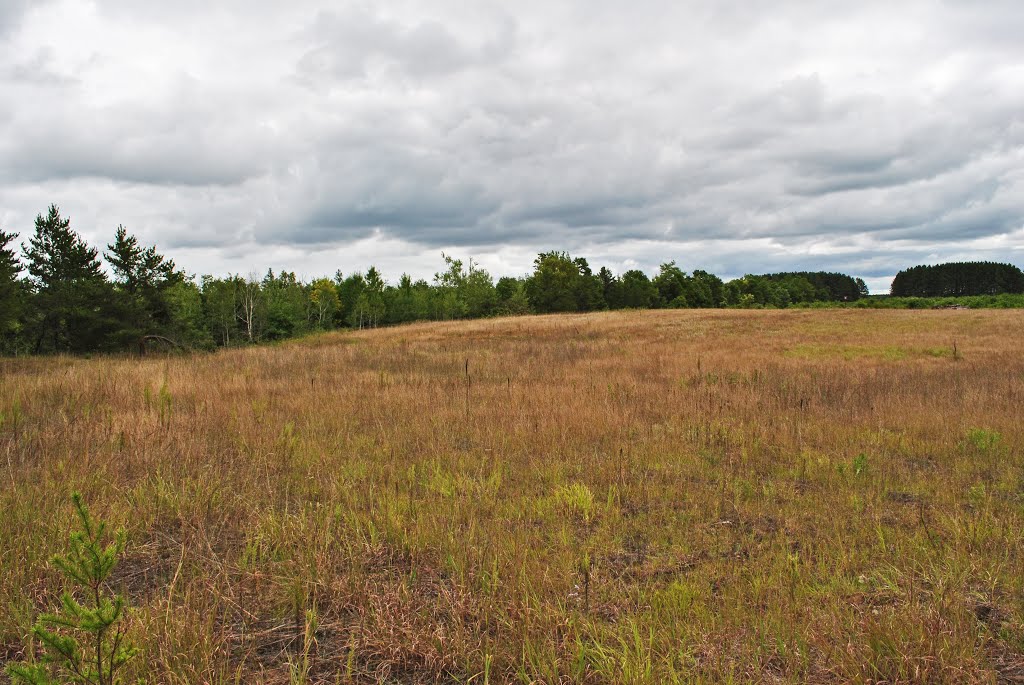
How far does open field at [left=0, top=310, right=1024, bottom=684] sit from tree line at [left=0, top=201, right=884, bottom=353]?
620 inches

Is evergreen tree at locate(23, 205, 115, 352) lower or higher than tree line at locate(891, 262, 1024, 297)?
lower

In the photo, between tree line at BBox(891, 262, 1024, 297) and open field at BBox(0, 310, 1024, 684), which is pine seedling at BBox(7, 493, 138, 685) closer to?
open field at BBox(0, 310, 1024, 684)

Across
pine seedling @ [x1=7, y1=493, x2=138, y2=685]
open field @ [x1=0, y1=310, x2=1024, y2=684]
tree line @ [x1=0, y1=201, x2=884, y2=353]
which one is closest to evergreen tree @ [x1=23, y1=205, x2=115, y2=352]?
tree line @ [x1=0, y1=201, x2=884, y2=353]

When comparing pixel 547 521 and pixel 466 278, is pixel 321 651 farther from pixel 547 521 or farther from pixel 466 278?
pixel 466 278

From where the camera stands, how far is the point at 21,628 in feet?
10.2

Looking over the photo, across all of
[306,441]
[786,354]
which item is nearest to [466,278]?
[786,354]

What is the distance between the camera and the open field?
2984 mm

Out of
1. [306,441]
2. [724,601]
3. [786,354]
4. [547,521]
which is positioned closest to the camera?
Answer: [724,601]

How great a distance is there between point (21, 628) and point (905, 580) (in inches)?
210

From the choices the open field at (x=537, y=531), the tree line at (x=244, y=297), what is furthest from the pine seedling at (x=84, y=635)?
the tree line at (x=244, y=297)

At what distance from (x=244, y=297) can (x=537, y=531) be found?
71.3 meters

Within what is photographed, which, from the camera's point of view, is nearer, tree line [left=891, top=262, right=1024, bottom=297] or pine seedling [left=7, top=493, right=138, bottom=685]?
pine seedling [left=7, top=493, right=138, bottom=685]

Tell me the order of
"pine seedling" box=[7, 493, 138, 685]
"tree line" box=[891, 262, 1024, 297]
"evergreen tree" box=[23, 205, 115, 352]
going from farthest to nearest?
"tree line" box=[891, 262, 1024, 297] < "evergreen tree" box=[23, 205, 115, 352] < "pine seedling" box=[7, 493, 138, 685]

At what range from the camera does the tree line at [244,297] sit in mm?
29906
